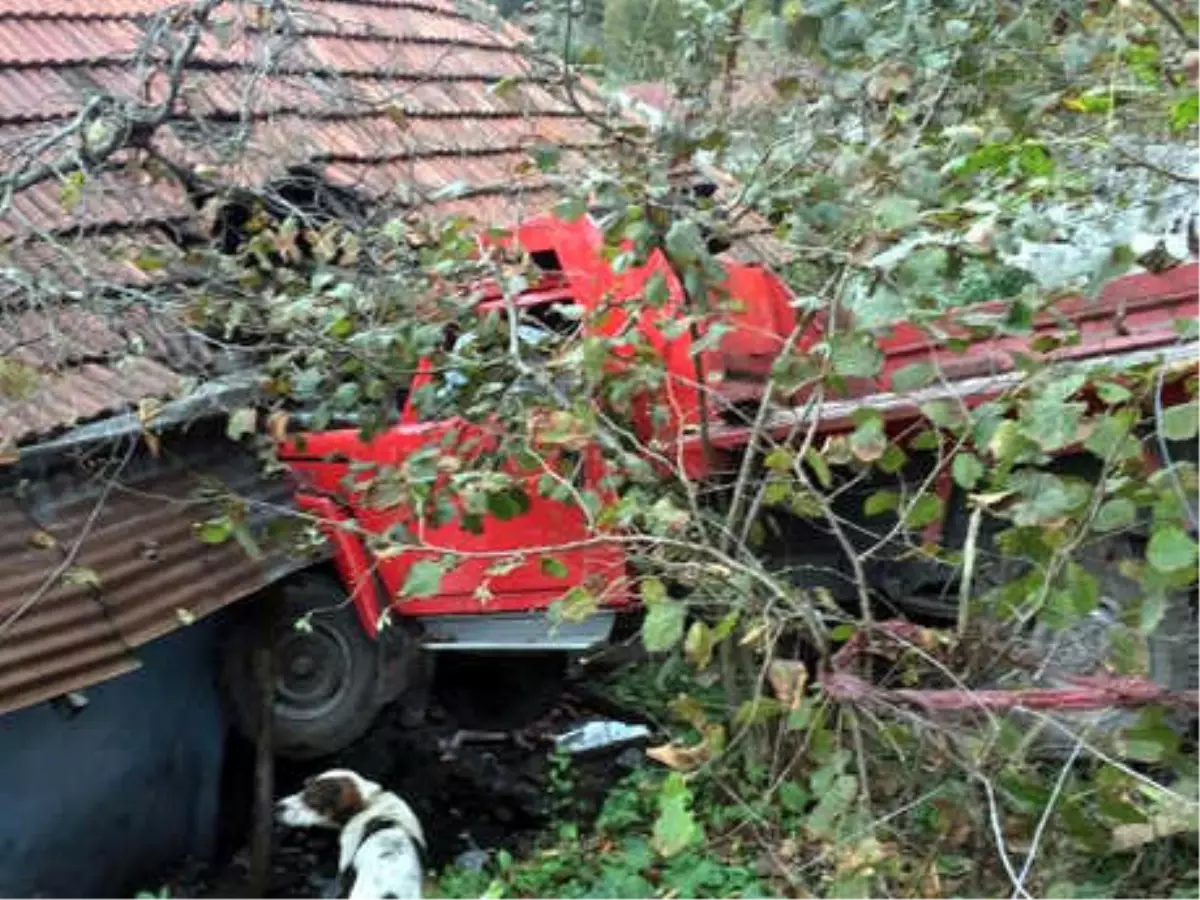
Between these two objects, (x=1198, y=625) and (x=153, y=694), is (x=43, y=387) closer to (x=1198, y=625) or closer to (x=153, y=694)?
(x=153, y=694)

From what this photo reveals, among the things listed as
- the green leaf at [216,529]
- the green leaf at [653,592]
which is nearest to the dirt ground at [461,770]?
the green leaf at [216,529]

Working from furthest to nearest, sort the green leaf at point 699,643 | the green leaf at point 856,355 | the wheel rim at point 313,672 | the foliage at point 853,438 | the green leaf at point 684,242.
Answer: the wheel rim at point 313,672 → the green leaf at point 684,242 → the green leaf at point 856,355 → the green leaf at point 699,643 → the foliage at point 853,438

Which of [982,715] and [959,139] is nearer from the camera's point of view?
[982,715]

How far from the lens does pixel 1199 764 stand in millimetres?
3326

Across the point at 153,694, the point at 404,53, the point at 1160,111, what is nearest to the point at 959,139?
the point at 1160,111

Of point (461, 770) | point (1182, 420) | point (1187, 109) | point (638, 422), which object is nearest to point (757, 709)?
point (1182, 420)

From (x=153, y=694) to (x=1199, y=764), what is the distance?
4364 mm

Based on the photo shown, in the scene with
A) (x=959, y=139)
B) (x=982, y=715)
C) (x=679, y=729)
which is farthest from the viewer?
(x=679, y=729)

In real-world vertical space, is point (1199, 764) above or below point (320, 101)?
below

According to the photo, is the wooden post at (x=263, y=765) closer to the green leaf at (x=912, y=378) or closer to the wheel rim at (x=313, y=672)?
the wheel rim at (x=313, y=672)

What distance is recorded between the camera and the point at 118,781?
589 centimetres

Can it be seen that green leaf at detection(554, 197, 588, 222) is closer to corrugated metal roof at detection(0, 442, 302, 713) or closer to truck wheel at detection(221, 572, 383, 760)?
corrugated metal roof at detection(0, 442, 302, 713)

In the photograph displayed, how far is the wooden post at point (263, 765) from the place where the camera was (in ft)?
19.8

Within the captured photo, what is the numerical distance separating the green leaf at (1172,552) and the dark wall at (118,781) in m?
4.15
